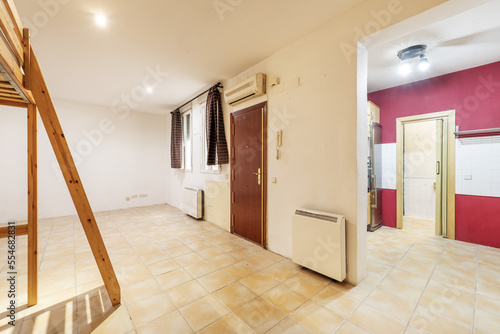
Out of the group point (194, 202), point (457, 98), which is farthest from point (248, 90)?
point (457, 98)

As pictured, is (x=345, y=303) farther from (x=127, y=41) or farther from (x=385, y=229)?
(x=127, y=41)

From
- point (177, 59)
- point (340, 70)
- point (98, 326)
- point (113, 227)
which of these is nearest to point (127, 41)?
point (177, 59)

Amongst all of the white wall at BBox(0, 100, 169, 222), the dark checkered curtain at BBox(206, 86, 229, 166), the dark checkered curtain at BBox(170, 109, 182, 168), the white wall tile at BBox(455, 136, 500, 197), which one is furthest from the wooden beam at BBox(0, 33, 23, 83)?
the white wall tile at BBox(455, 136, 500, 197)

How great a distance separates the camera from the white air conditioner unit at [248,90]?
2.90m

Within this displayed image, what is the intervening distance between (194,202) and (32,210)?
2820 mm

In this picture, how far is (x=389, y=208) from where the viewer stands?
13.4 feet

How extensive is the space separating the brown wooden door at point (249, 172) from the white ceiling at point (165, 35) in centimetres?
83

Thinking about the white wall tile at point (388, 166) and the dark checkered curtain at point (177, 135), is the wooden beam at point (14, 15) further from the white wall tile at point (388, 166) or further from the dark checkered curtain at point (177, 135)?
the white wall tile at point (388, 166)

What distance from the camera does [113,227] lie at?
4.00 metres

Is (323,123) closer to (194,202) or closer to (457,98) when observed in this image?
(457,98)

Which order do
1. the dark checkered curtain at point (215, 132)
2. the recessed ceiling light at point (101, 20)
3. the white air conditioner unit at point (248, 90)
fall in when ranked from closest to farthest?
the recessed ceiling light at point (101, 20)
the white air conditioner unit at point (248, 90)
the dark checkered curtain at point (215, 132)

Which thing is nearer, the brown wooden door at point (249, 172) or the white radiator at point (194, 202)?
the brown wooden door at point (249, 172)

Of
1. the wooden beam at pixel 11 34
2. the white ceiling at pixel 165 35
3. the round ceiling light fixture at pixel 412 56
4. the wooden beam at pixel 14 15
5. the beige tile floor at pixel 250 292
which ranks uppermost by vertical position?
the white ceiling at pixel 165 35

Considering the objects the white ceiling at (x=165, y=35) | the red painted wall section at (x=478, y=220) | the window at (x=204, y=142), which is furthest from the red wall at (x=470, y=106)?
the window at (x=204, y=142)
